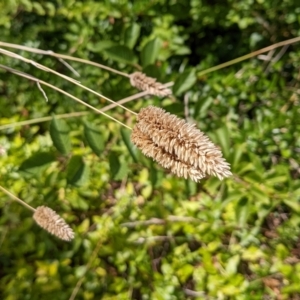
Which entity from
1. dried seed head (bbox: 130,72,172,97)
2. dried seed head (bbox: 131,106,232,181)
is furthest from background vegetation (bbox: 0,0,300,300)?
dried seed head (bbox: 131,106,232,181)

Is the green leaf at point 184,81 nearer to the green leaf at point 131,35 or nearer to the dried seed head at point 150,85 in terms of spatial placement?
the green leaf at point 131,35

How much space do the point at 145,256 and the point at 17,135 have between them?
2.08ft

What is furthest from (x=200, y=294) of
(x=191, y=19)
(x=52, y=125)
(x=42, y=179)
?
(x=191, y=19)

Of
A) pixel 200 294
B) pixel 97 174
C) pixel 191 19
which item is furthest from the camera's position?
pixel 191 19

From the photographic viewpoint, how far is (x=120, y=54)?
54.9 inches

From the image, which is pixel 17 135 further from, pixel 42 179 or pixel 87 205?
pixel 87 205

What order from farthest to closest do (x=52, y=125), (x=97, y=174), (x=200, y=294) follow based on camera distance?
(x=97, y=174) < (x=200, y=294) < (x=52, y=125)

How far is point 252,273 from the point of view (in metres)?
1.71

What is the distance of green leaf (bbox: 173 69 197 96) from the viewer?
1.44 m

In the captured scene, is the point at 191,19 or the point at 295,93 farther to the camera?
the point at 191,19

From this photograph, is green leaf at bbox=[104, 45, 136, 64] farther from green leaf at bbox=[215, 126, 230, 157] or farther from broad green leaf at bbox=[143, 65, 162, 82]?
green leaf at bbox=[215, 126, 230, 157]

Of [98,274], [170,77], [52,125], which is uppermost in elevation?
[170,77]

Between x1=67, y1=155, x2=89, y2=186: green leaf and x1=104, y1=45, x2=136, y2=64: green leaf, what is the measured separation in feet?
1.01

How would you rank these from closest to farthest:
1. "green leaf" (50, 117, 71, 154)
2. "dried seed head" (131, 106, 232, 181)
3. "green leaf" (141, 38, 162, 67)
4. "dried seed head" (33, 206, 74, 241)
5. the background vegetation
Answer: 1. "dried seed head" (131, 106, 232, 181)
2. "dried seed head" (33, 206, 74, 241)
3. "green leaf" (50, 117, 71, 154)
4. "green leaf" (141, 38, 162, 67)
5. the background vegetation
